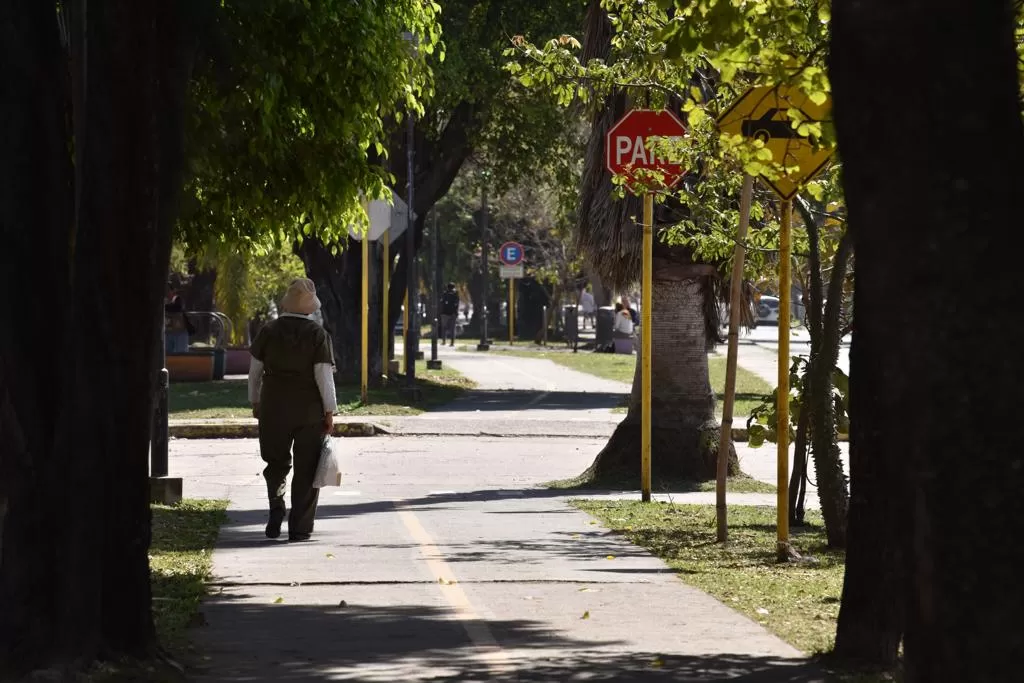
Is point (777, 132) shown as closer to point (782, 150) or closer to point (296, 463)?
point (782, 150)

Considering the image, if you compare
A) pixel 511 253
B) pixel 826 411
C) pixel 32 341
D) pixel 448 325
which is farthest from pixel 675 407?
pixel 448 325

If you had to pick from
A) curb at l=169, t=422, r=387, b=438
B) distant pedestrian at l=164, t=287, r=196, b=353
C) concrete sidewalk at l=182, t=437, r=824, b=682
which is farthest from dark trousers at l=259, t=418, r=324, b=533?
distant pedestrian at l=164, t=287, r=196, b=353

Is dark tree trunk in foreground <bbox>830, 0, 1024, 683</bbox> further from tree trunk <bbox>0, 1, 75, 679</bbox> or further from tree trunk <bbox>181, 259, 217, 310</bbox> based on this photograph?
tree trunk <bbox>181, 259, 217, 310</bbox>

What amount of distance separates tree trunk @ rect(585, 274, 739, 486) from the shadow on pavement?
25.3 ft

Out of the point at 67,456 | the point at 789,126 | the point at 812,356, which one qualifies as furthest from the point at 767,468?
the point at 67,456

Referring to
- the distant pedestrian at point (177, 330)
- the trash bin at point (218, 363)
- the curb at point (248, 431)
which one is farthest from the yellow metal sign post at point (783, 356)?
the distant pedestrian at point (177, 330)

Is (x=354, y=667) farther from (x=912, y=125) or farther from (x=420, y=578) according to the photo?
(x=912, y=125)

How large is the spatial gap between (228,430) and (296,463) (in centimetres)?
992

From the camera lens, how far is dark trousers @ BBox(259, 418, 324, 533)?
12695 mm

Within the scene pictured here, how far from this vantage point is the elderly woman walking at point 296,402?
1273 cm

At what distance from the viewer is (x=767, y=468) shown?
19797mm

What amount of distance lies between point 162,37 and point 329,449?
182 inches

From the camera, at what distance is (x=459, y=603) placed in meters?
9.98

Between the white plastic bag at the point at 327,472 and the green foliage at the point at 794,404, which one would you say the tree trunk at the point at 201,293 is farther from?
the green foliage at the point at 794,404
